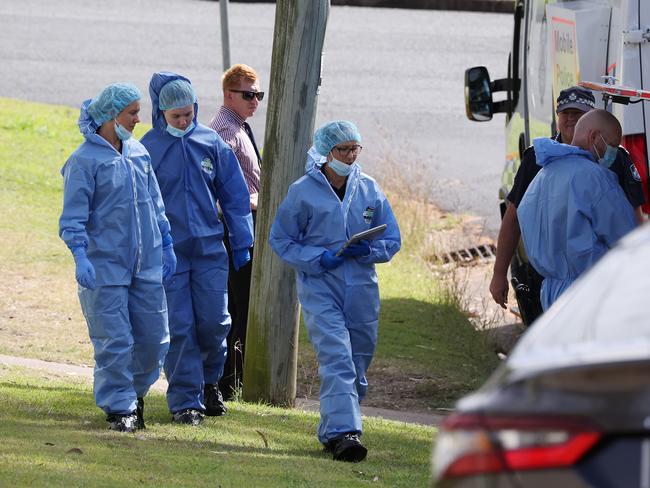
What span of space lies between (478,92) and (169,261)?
3.96 meters

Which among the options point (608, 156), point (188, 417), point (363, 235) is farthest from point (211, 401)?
point (608, 156)

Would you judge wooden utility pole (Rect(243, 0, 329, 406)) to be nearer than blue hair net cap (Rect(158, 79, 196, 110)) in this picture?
No

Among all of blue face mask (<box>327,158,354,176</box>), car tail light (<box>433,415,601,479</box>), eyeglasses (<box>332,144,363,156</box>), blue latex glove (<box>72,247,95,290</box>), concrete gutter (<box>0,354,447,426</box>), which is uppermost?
eyeglasses (<box>332,144,363,156</box>)

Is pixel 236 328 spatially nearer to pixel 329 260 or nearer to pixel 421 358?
pixel 421 358

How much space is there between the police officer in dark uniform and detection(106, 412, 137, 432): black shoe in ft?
6.18

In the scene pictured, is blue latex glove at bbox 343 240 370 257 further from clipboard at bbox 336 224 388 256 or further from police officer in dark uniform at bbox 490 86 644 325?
police officer in dark uniform at bbox 490 86 644 325

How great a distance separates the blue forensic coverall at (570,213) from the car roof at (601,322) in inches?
118

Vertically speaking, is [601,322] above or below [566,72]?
below

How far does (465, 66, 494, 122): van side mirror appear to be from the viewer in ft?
33.3

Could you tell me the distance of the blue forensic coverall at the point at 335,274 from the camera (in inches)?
257

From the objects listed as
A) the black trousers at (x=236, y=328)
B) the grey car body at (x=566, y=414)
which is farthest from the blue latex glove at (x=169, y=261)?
the grey car body at (x=566, y=414)

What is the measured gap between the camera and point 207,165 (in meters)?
7.09

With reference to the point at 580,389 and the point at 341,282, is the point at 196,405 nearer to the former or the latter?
the point at 341,282

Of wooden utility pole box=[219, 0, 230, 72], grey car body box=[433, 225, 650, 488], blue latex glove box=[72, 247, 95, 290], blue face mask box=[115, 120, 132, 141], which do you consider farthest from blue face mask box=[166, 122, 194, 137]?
grey car body box=[433, 225, 650, 488]
